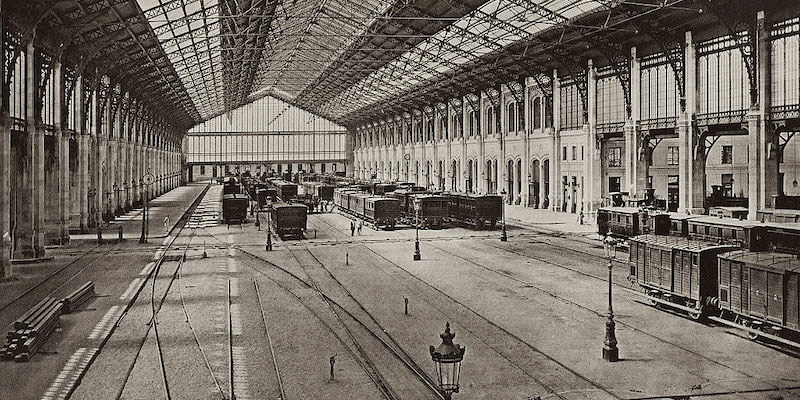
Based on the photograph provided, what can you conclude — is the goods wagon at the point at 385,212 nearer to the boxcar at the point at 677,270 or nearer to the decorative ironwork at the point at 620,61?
the decorative ironwork at the point at 620,61

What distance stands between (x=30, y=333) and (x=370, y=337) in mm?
8706

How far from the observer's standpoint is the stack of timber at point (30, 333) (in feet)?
53.4

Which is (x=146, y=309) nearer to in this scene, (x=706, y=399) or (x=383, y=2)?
(x=706, y=399)

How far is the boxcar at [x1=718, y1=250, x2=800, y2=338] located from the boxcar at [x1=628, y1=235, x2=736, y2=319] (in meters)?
0.79

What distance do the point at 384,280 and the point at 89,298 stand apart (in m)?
11.0

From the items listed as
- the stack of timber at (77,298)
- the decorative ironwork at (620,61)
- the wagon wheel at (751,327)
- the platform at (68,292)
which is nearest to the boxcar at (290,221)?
the platform at (68,292)

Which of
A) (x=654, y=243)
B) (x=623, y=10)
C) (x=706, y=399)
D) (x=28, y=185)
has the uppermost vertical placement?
(x=623, y=10)

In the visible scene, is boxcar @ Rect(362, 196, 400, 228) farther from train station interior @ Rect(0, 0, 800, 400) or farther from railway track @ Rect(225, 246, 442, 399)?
railway track @ Rect(225, 246, 442, 399)

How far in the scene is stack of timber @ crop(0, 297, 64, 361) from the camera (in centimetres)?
1627

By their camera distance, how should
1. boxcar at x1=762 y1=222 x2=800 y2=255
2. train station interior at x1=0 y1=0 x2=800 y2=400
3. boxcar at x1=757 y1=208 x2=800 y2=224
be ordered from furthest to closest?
boxcar at x1=757 y1=208 x2=800 y2=224 → boxcar at x1=762 y1=222 x2=800 y2=255 → train station interior at x1=0 y1=0 x2=800 y2=400

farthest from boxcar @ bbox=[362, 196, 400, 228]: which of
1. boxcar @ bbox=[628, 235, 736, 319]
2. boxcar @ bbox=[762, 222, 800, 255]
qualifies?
boxcar @ bbox=[762, 222, 800, 255]

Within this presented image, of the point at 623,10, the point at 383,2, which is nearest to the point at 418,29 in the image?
the point at 383,2

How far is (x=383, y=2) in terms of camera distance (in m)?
44.3

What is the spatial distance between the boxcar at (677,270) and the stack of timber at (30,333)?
18.2 meters
